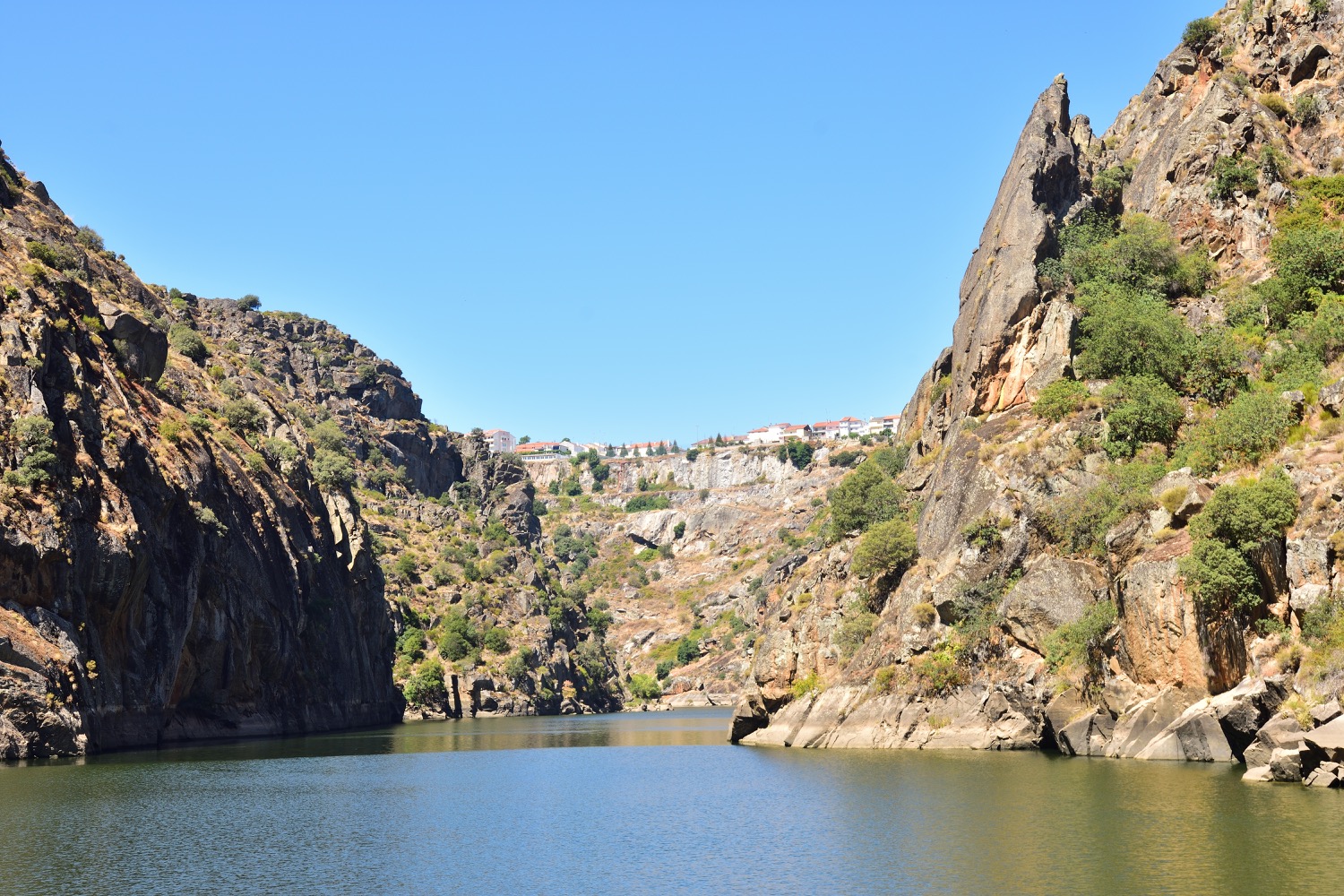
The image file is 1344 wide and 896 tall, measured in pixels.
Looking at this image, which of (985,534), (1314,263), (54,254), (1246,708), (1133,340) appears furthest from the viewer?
(54,254)

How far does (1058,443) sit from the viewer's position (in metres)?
80.1

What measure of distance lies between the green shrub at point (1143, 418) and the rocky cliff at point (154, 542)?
66.0 m

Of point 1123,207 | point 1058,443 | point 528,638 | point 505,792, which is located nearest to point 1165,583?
point 1058,443

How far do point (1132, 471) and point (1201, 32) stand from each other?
53.1 meters

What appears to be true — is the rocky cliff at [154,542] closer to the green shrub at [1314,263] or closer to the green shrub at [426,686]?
the green shrub at [426,686]

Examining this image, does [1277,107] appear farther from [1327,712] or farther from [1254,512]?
[1327,712]

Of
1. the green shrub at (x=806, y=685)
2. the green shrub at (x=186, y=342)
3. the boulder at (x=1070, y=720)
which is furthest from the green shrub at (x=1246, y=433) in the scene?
the green shrub at (x=186, y=342)

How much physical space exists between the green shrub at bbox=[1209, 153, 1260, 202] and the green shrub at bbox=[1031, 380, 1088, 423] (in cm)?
2266

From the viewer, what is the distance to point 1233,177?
92312 millimetres

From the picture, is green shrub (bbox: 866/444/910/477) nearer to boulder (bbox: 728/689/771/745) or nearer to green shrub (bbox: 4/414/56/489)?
boulder (bbox: 728/689/771/745)

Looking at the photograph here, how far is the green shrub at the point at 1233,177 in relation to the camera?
302ft

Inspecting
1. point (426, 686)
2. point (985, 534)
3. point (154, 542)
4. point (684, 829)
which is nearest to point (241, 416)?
point (154, 542)

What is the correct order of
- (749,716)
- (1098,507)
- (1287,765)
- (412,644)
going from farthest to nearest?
1. (412,644)
2. (749,716)
3. (1098,507)
4. (1287,765)

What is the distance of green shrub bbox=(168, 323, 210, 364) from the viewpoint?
140250 millimetres
